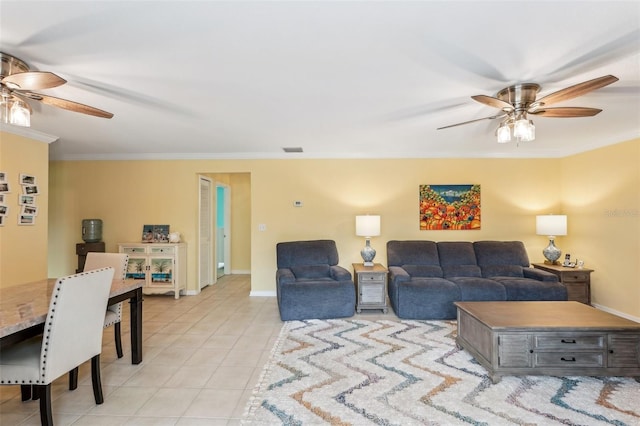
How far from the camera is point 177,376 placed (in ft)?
8.43

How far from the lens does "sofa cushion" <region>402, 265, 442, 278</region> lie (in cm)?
441

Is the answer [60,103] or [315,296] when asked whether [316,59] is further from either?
[315,296]

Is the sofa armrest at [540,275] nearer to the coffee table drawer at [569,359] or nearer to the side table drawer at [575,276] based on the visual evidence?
the side table drawer at [575,276]

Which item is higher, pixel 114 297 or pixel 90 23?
pixel 90 23

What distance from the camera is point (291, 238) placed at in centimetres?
519

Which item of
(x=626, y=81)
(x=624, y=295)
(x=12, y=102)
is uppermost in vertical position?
(x=626, y=81)

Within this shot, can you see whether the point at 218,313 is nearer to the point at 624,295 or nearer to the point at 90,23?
the point at 90,23

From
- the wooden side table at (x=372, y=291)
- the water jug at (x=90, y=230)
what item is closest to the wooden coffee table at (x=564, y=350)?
the wooden side table at (x=372, y=291)

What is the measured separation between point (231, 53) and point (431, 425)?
2587mm

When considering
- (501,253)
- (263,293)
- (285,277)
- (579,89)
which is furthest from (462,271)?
(263,293)

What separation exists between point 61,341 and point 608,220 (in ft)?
19.0

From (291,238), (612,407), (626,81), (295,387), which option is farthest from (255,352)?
(626,81)

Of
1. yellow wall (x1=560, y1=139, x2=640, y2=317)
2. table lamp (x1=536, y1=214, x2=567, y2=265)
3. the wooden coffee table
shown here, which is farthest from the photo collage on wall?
yellow wall (x1=560, y1=139, x2=640, y2=317)

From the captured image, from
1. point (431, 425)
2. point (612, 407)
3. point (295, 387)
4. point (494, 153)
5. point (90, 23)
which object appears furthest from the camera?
point (494, 153)
